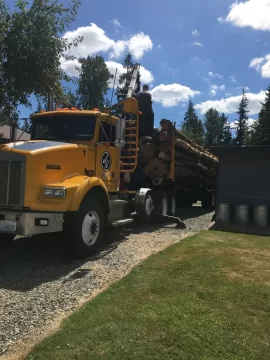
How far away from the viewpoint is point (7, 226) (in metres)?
6.09

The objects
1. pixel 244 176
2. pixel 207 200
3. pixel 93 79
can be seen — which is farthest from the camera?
pixel 93 79

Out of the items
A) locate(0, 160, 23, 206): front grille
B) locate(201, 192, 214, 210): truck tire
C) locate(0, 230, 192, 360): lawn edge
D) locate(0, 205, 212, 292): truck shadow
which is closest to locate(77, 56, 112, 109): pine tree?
locate(201, 192, 214, 210): truck tire

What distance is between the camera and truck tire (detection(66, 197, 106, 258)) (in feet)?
21.7

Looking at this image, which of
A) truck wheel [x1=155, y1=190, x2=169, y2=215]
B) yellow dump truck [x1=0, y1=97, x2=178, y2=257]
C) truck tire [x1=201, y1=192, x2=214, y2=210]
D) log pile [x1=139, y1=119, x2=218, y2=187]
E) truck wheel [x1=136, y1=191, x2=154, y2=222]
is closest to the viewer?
yellow dump truck [x1=0, y1=97, x2=178, y2=257]

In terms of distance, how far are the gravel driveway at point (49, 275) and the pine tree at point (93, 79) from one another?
4180 cm

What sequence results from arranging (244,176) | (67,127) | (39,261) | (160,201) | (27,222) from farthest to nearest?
(244,176) < (160,201) < (67,127) < (39,261) < (27,222)

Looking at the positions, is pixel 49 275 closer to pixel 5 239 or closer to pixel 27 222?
pixel 27 222

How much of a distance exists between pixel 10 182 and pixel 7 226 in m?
0.74

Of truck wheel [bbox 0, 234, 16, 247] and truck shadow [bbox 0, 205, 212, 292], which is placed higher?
truck wheel [bbox 0, 234, 16, 247]

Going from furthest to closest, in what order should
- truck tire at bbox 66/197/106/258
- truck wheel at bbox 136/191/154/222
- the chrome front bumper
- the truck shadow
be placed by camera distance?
truck wheel at bbox 136/191/154/222 → truck tire at bbox 66/197/106/258 → the chrome front bumper → the truck shadow

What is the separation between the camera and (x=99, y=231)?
23.8 feet

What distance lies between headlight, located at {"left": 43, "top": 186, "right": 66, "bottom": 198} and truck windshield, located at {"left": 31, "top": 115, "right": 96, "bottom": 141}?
1.83 metres

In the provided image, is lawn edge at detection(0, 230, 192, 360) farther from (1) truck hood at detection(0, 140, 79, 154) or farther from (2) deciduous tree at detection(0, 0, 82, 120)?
(2) deciduous tree at detection(0, 0, 82, 120)

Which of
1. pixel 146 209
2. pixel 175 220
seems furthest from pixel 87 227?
pixel 175 220
